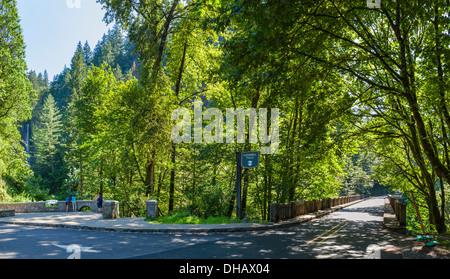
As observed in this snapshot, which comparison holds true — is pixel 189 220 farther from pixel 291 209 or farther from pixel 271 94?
pixel 271 94

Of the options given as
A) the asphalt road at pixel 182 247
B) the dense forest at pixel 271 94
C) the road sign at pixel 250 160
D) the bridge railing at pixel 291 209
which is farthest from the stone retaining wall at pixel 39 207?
the bridge railing at pixel 291 209

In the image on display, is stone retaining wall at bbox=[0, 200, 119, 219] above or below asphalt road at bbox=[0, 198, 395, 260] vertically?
below

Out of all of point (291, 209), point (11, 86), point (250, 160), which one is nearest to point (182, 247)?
point (250, 160)

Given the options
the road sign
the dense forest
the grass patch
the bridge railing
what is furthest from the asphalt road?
the road sign

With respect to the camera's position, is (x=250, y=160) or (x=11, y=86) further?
(x=11, y=86)

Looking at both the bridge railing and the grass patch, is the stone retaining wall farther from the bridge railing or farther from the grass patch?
the bridge railing

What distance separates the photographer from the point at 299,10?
33.0ft

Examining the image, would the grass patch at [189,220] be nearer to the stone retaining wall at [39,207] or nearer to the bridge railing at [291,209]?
the bridge railing at [291,209]

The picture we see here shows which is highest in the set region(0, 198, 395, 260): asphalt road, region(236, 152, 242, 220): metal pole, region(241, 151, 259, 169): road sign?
region(241, 151, 259, 169): road sign

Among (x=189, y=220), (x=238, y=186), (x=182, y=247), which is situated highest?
(x=238, y=186)

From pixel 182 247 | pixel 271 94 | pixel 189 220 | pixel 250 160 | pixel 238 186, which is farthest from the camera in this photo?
pixel 238 186

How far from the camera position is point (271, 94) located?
13102mm

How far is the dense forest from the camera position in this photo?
36.6ft
